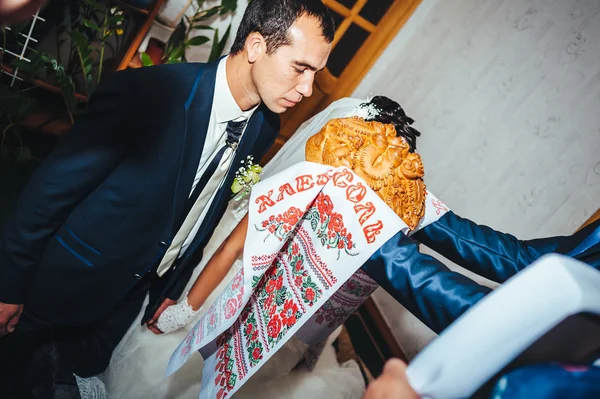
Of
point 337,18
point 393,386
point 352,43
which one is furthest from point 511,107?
point 393,386

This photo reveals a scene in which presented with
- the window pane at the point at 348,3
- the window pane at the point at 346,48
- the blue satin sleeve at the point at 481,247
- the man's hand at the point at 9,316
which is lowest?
the man's hand at the point at 9,316

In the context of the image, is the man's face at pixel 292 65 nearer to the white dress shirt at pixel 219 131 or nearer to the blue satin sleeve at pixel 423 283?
the white dress shirt at pixel 219 131

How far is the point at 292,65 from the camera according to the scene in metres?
1.52

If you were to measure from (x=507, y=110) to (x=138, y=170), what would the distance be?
121 inches

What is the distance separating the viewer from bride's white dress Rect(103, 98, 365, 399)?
1.80 m

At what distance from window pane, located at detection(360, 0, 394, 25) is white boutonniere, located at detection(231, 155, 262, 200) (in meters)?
3.38

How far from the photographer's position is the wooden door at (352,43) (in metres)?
4.32

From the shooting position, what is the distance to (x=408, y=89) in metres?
4.28

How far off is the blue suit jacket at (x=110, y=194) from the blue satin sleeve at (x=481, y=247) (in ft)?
3.61

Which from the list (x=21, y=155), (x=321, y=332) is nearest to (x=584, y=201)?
(x=321, y=332)

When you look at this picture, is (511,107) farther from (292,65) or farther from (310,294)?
(310,294)

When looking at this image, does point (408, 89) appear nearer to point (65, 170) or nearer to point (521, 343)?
point (65, 170)

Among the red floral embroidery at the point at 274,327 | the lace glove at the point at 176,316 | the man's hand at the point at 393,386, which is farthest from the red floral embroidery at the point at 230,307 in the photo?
the man's hand at the point at 393,386

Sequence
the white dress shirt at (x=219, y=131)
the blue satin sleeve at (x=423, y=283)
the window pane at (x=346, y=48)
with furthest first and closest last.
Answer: the window pane at (x=346, y=48), the white dress shirt at (x=219, y=131), the blue satin sleeve at (x=423, y=283)
